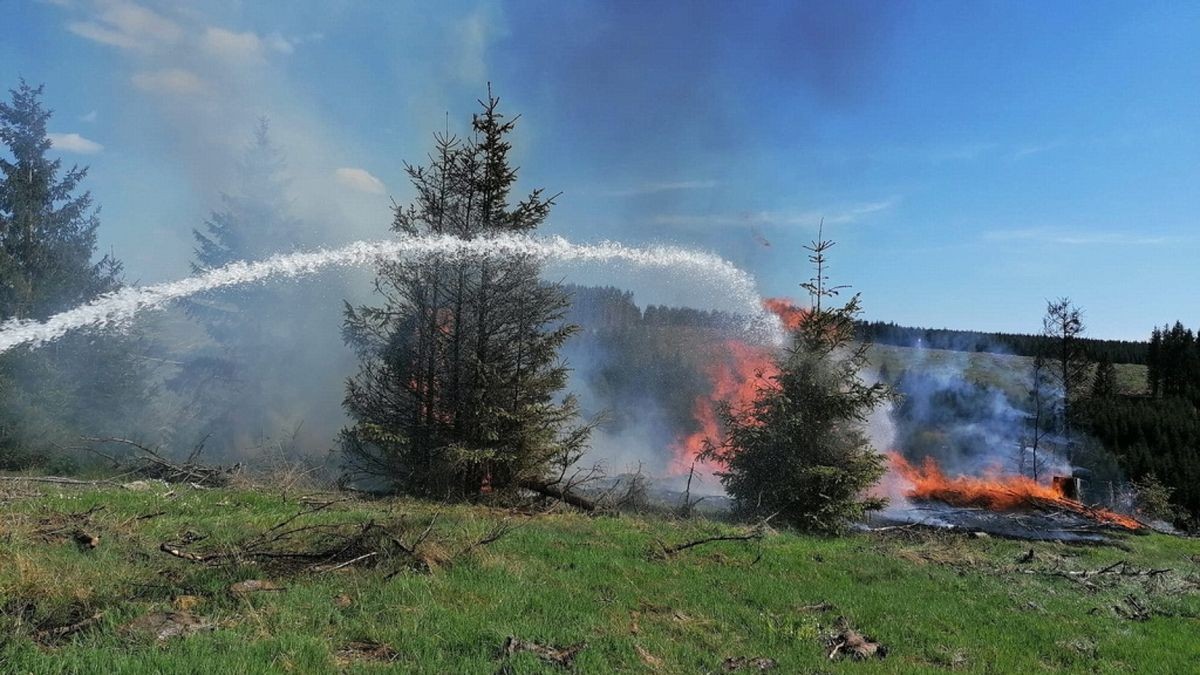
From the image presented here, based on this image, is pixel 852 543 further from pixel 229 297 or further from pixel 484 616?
pixel 229 297

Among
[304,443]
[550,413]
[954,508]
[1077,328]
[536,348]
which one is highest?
[1077,328]

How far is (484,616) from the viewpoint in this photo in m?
7.35

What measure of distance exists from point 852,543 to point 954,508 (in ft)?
78.4

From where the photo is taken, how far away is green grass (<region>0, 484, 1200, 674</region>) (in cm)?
608

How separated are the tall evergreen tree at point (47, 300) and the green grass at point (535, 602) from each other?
52.1ft

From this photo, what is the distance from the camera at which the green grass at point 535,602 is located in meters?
6.08

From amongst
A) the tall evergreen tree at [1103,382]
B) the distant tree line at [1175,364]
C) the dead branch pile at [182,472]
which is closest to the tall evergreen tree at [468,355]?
the dead branch pile at [182,472]

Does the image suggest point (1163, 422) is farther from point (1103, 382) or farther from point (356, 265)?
point (356, 265)

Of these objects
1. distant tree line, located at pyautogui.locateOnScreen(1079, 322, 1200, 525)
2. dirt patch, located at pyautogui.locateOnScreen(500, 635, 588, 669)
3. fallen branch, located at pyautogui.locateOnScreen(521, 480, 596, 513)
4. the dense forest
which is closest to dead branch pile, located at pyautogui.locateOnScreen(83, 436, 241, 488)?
fallen branch, located at pyautogui.locateOnScreen(521, 480, 596, 513)

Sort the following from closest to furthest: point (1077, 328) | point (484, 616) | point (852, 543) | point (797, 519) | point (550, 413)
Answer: point (484, 616) < point (852, 543) < point (550, 413) < point (797, 519) < point (1077, 328)

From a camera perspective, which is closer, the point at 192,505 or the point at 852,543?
the point at 192,505

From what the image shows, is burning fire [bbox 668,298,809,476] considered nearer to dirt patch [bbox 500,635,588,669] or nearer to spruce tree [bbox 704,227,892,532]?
spruce tree [bbox 704,227,892,532]

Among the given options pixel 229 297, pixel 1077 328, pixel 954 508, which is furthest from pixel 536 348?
pixel 1077 328

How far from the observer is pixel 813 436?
21.1 m
